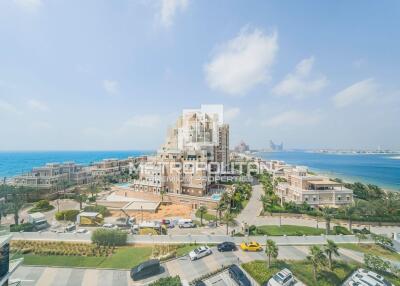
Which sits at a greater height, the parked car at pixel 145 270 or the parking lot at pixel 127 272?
the parked car at pixel 145 270

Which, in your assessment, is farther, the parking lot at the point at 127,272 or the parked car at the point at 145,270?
the parked car at the point at 145,270

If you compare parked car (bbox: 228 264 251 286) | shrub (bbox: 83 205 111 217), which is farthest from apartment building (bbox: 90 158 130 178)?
parked car (bbox: 228 264 251 286)

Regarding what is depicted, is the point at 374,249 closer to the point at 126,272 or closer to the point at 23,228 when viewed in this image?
the point at 126,272

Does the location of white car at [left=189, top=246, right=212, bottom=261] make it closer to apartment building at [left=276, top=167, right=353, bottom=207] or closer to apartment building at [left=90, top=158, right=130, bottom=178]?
apartment building at [left=276, top=167, right=353, bottom=207]

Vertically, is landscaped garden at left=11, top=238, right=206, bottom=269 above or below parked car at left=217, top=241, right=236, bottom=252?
below

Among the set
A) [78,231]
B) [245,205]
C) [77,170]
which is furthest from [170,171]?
[77,170]

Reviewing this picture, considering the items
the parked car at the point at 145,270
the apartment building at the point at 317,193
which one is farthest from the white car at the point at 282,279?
the apartment building at the point at 317,193

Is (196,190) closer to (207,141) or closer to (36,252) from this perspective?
(207,141)

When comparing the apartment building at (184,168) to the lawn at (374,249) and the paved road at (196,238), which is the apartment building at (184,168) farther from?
the lawn at (374,249)
